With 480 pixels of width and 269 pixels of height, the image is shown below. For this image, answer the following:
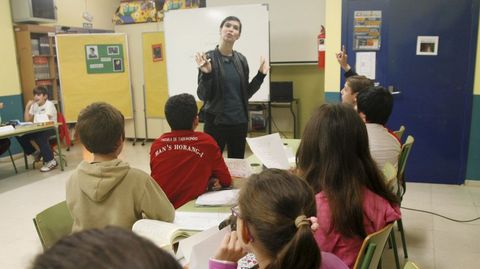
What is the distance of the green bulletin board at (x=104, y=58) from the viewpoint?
22.1ft

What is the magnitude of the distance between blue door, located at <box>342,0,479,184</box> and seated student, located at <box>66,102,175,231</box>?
3.37 metres

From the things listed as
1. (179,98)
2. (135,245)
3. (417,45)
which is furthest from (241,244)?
(417,45)

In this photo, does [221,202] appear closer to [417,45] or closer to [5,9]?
[417,45]

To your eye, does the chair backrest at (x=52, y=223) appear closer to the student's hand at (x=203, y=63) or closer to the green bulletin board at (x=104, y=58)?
the student's hand at (x=203, y=63)

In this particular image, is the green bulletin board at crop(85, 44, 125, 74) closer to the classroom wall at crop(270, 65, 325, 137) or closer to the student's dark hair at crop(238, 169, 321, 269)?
the classroom wall at crop(270, 65, 325, 137)

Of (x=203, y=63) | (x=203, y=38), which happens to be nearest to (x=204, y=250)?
(x=203, y=63)

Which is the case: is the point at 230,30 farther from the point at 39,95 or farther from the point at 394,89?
the point at 39,95

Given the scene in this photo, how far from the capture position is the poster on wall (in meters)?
4.34

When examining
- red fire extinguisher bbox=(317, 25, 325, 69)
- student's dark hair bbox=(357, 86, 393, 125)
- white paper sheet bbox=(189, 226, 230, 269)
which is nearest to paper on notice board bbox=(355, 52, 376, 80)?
red fire extinguisher bbox=(317, 25, 325, 69)

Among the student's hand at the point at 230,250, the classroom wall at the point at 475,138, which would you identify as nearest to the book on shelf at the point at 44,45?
the classroom wall at the point at 475,138

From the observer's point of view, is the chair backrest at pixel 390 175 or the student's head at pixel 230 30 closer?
the chair backrest at pixel 390 175

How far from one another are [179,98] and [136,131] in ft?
17.2

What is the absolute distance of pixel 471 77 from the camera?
4.17 metres

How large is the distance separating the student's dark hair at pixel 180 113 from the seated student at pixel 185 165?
7 centimetres
